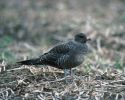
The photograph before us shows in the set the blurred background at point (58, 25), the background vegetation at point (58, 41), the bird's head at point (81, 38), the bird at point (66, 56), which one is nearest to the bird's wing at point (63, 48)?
the bird at point (66, 56)

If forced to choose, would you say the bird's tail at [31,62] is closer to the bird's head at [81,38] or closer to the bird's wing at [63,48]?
the bird's wing at [63,48]

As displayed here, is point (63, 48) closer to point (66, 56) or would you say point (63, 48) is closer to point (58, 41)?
point (66, 56)

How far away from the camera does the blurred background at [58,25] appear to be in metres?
14.0

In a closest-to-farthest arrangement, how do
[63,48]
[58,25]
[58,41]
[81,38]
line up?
[63,48]
[81,38]
[58,41]
[58,25]

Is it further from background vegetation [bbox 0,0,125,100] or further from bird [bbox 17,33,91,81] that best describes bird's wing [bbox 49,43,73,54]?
background vegetation [bbox 0,0,125,100]

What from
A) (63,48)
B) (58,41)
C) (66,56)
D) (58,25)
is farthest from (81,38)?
(58,25)

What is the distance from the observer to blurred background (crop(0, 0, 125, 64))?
46.0 ft

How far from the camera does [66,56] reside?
9.84m

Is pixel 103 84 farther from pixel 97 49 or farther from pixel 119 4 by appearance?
pixel 119 4

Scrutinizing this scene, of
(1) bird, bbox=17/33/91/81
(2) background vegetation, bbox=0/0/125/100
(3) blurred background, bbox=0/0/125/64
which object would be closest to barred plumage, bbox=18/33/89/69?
(1) bird, bbox=17/33/91/81

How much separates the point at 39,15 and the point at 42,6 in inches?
53.4

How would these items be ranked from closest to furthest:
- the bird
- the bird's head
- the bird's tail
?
1. the bird
2. the bird's tail
3. the bird's head

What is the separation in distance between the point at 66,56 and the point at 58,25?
7262mm

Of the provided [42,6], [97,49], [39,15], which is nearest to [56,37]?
[97,49]
